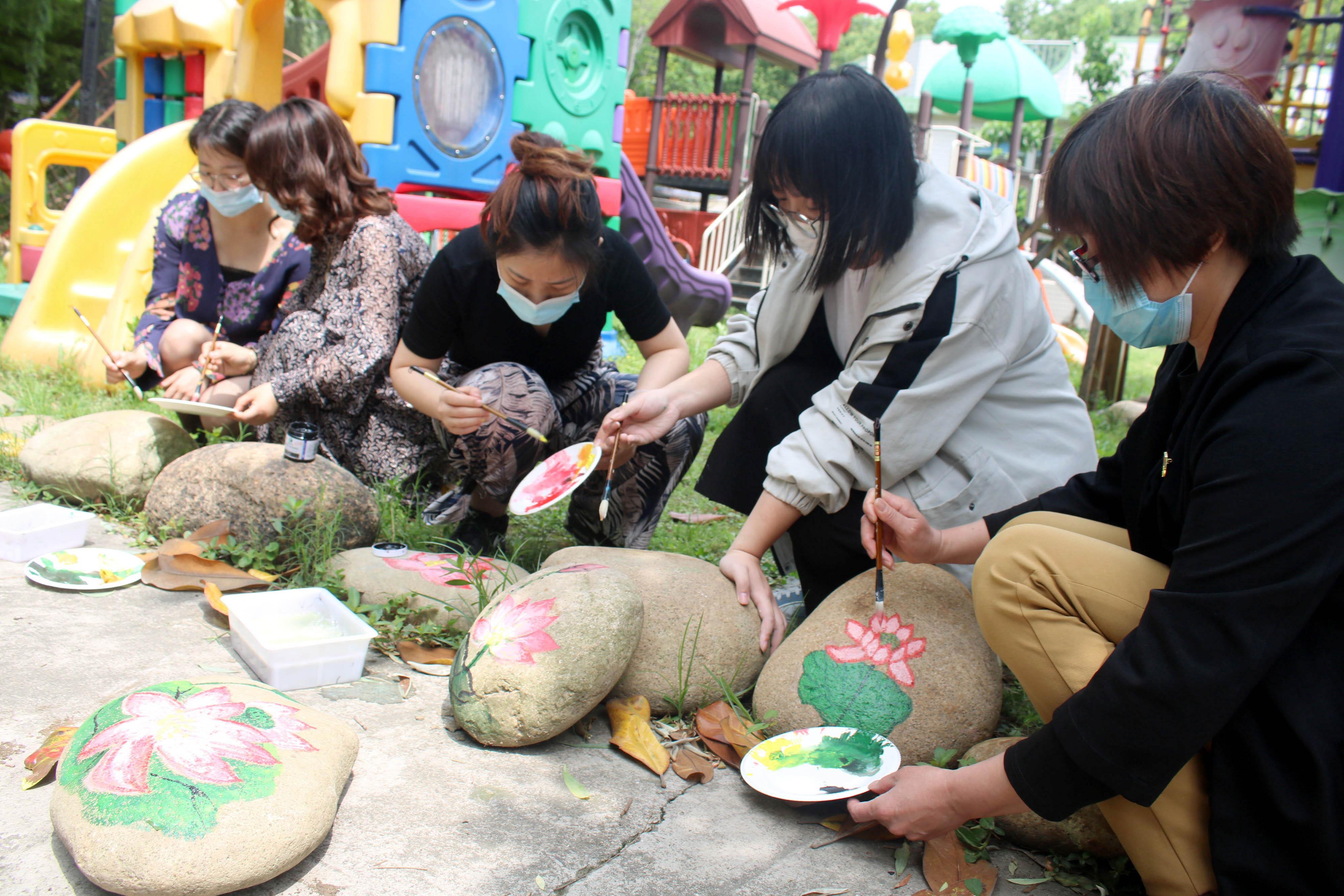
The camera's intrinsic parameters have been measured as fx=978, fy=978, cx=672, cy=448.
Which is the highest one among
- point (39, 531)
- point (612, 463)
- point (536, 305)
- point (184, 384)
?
point (536, 305)

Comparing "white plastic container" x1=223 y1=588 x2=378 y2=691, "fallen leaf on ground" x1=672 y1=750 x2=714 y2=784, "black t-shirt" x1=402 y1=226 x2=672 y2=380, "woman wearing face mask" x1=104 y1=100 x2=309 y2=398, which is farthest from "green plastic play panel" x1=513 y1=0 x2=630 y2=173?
"fallen leaf on ground" x1=672 y1=750 x2=714 y2=784

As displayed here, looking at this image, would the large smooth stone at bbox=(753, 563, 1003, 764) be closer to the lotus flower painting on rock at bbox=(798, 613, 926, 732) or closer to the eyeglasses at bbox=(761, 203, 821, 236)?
the lotus flower painting on rock at bbox=(798, 613, 926, 732)

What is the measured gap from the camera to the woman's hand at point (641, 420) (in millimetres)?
2504

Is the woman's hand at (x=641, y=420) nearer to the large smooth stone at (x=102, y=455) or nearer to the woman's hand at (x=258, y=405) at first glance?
the woman's hand at (x=258, y=405)

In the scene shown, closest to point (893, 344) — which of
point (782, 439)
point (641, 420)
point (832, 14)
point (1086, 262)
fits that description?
point (782, 439)

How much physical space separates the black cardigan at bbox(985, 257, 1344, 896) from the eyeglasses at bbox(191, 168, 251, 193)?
10.7ft

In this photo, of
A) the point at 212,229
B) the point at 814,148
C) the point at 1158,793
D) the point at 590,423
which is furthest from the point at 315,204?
the point at 1158,793

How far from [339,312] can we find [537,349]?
27.5 inches

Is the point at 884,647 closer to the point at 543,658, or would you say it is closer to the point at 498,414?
the point at 543,658

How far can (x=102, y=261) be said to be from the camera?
548cm

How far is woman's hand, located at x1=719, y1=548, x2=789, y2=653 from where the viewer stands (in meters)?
2.21

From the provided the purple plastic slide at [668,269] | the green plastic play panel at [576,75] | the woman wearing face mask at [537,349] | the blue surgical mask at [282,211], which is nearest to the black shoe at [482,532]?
the woman wearing face mask at [537,349]

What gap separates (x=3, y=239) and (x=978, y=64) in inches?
579

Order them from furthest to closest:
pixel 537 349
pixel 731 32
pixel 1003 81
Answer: pixel 1003 81 < pixel 731 32 < pixel 537 349
